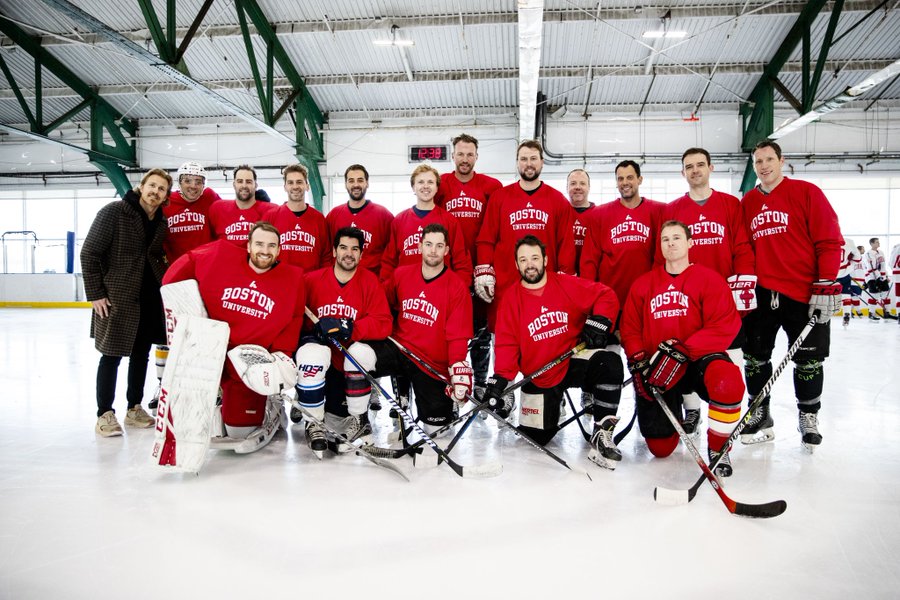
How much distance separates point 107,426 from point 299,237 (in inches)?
59.6

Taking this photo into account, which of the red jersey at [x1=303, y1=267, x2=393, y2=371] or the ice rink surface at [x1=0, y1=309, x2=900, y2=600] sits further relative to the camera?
the red jersey at [x1=303, y1=267, x2=393, y2=371]

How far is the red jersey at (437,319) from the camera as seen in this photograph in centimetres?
273

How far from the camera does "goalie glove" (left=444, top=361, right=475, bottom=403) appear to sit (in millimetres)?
2447

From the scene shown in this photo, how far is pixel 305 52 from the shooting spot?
9328 millimetres

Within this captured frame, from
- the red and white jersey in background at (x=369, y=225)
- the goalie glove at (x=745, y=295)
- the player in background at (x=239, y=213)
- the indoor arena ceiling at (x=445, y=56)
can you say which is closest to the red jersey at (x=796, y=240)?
the goalie glove at (x=745, y=295)

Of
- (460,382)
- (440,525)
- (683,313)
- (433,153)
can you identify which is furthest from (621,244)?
(433,153)

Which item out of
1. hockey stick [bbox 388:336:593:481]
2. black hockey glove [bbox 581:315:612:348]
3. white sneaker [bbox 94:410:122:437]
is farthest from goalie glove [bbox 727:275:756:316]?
white sneaker [bbox 94:410:122:437]

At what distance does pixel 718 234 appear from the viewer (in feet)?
9.31

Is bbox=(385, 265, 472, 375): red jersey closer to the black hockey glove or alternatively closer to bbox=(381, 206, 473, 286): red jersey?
bbox=(381, 206, 473, 286): red jersey

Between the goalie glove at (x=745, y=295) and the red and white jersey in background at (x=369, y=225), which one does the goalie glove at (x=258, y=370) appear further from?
the goalie glove at (x=745, y=295)

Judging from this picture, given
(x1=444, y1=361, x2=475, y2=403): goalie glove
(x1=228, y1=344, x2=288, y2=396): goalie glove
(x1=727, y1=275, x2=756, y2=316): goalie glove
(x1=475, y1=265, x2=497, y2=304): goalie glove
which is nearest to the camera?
(x1=228, y1=344, x2=288, y2=396): goalie glove

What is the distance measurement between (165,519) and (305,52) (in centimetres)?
930

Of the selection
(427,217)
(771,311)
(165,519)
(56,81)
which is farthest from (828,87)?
(56,81)

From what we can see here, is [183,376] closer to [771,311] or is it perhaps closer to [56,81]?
[771,311]
